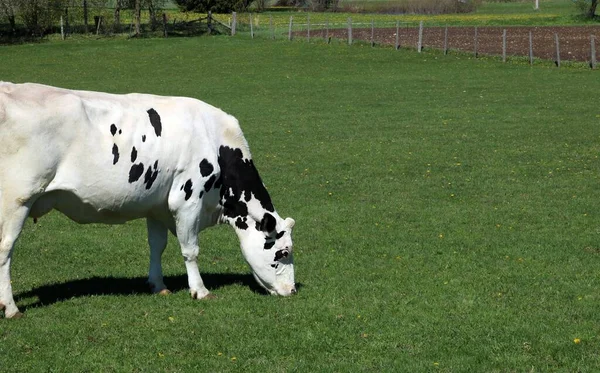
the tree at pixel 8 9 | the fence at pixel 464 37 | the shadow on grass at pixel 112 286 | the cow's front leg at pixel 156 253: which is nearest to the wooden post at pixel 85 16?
the tree at pixel 8 9

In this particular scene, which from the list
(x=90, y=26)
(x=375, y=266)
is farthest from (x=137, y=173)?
(x=90, y=26)

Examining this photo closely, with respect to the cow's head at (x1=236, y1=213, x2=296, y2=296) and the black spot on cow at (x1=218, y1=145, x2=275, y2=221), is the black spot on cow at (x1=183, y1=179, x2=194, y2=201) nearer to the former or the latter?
the black spot on cow at (x1=218, y1=145, x2=275, y2=221)

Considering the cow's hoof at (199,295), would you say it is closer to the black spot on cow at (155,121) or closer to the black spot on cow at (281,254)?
the black spot on cow at (281,254)

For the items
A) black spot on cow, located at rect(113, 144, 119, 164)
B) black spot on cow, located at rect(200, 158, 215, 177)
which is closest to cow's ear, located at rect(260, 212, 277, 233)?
black spot on cow, located at rect(200, 158, 215, 177)

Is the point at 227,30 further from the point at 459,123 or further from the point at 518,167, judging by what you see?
the point at 518,167

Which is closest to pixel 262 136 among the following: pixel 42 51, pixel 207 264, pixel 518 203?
pixel 518 203

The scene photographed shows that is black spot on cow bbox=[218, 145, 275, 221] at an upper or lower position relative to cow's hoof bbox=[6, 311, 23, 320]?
upper

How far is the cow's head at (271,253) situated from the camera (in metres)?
11.2

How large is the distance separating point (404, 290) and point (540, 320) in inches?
72.6

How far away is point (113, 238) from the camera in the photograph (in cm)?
1459

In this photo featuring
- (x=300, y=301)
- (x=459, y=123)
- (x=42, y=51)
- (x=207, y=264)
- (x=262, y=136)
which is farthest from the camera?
(x=42, y=51)

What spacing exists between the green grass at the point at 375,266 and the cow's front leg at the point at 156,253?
30 cm

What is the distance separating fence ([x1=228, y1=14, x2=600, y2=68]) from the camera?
5003 cm

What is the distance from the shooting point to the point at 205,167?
35.7 feet
